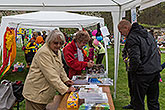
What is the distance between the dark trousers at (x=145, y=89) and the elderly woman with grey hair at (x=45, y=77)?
1112mm

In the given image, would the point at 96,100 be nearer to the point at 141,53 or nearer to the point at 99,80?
the point at 99,80

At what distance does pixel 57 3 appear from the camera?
3.00 m

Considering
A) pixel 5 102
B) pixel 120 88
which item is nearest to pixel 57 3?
pixel 5 102

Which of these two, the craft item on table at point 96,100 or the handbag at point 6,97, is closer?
the craft item on table at point 96,100

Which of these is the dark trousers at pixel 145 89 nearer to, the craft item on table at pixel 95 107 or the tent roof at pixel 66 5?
the craft item on table at pixel 95 107

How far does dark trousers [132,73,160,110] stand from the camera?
2234 mm

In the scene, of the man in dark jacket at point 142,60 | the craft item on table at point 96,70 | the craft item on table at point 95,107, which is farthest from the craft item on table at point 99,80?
the craft item on table at point 95,107

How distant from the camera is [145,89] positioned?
2299 mm

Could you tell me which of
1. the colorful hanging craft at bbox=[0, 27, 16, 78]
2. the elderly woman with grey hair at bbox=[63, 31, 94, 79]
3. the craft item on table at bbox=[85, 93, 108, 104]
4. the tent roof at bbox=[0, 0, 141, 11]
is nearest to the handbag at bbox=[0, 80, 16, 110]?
the elderly woman with grey hair at bbox=[63, 31, 94, 79]

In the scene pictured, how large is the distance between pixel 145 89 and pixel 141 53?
1.80 ft

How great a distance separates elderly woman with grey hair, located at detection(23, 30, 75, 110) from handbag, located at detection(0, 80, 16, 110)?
0.68 meters

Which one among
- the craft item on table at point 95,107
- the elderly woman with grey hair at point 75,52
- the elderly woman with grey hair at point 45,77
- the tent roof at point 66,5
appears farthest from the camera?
the tent roof at point 66,5

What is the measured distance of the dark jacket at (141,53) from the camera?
7.03ft

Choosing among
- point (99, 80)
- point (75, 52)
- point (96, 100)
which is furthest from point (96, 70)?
point (96, 100)
